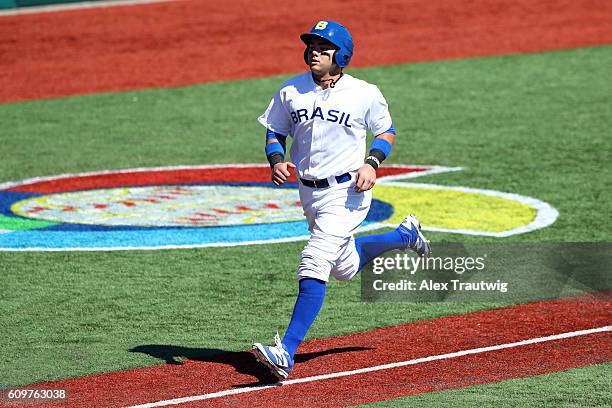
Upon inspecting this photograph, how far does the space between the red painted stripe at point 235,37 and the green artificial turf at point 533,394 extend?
40.5 feet

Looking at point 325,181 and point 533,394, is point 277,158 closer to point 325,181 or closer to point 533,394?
point 325,181

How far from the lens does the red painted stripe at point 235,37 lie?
756 inches

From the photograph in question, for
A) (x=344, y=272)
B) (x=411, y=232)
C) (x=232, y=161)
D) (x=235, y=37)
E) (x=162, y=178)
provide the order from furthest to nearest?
1. (x=235, y=37)
2. (x=232, y=161)
3. (x=162, y=178)
4. (x=411, y=232)
5. (x=344, y=272)

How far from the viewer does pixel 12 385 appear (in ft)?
23.5

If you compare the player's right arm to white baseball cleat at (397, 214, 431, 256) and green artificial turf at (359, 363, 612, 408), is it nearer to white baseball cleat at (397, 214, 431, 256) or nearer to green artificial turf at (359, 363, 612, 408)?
white baseball cleat at (397, 214, 431, 256)

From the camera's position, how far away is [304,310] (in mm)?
7277

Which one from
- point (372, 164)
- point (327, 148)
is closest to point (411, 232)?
point (372, 164)

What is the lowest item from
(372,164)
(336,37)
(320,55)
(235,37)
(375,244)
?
(375,244)

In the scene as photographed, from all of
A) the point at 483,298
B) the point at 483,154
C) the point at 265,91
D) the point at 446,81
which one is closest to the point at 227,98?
the point at 265,91

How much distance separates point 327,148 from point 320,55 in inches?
20.9

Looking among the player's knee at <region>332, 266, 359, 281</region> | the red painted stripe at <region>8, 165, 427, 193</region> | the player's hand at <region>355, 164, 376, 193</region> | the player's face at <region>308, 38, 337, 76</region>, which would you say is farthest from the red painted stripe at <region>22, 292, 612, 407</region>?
the red painted stripe at <region>8, 165, 427, 193</region>

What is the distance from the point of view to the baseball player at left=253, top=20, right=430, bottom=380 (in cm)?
739
